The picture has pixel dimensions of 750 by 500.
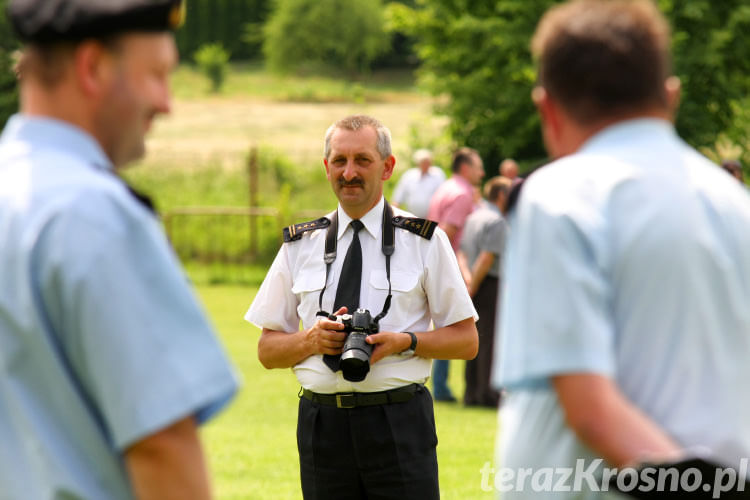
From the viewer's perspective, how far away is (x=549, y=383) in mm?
2006

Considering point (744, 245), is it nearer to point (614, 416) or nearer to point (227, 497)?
point (614, 416)

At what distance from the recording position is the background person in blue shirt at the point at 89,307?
183 centimetres

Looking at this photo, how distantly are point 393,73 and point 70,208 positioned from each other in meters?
77.5

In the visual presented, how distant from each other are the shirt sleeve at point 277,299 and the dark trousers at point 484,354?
5.82 meters

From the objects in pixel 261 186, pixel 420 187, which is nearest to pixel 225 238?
pixel 420 187

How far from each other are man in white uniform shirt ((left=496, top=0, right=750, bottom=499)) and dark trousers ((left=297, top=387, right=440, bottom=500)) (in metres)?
2.31

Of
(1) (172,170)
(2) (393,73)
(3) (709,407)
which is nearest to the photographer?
(3) (709,407)

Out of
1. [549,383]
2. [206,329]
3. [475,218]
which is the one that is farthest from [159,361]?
[475,218]

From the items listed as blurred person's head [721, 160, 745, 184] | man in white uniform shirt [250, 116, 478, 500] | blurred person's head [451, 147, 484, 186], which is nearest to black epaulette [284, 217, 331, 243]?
man in white uniform shirt [250, 116, 478, 500]

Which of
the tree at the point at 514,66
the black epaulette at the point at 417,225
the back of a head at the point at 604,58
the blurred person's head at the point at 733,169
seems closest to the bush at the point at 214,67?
the tree at the point at 514,66

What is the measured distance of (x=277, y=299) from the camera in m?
4.61

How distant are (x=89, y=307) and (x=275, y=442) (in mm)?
7131

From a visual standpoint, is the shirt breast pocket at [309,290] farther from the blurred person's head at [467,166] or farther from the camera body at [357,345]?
the blurred person's head at [467,166]

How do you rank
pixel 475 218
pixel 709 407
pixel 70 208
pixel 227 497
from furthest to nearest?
pixel 475 218 → pixel 227 497 → pixel 709 407 → pixel 70 208
